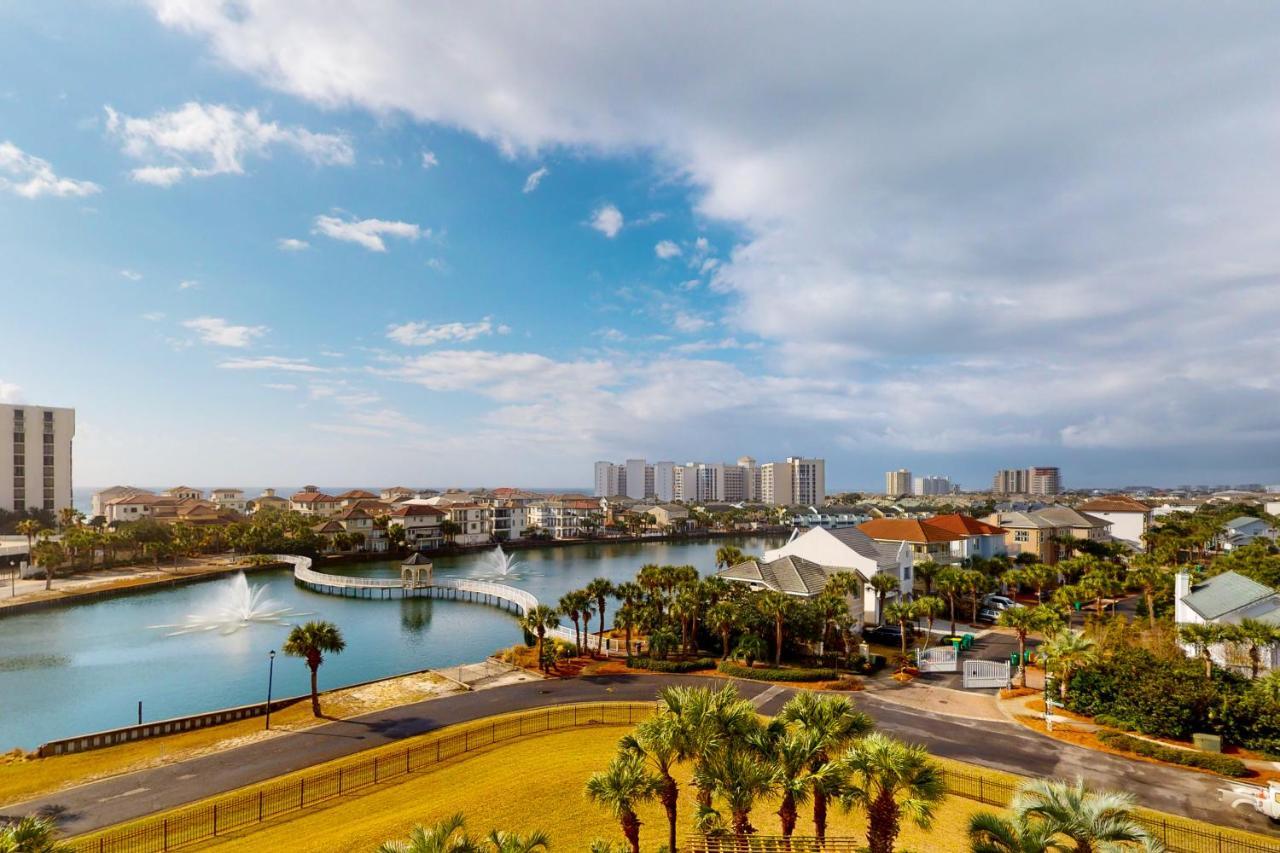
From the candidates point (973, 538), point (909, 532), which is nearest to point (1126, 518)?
point (973, 538)

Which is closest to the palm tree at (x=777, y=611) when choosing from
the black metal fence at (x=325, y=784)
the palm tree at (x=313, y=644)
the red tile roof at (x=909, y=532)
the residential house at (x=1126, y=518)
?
the black metal fence at (x=325, y=784)

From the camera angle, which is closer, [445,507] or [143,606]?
[143,606]

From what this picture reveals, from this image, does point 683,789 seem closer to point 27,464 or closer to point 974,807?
point 974,807

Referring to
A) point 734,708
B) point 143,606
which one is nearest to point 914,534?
point 734,708

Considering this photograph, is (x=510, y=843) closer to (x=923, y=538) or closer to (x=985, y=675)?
(x=985, y=675)

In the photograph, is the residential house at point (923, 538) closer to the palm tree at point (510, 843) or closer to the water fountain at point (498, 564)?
the water fountain at point (498, 564)

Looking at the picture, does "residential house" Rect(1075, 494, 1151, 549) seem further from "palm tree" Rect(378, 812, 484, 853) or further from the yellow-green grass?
"palm tree" Rect(378, 812, 484, 853)
